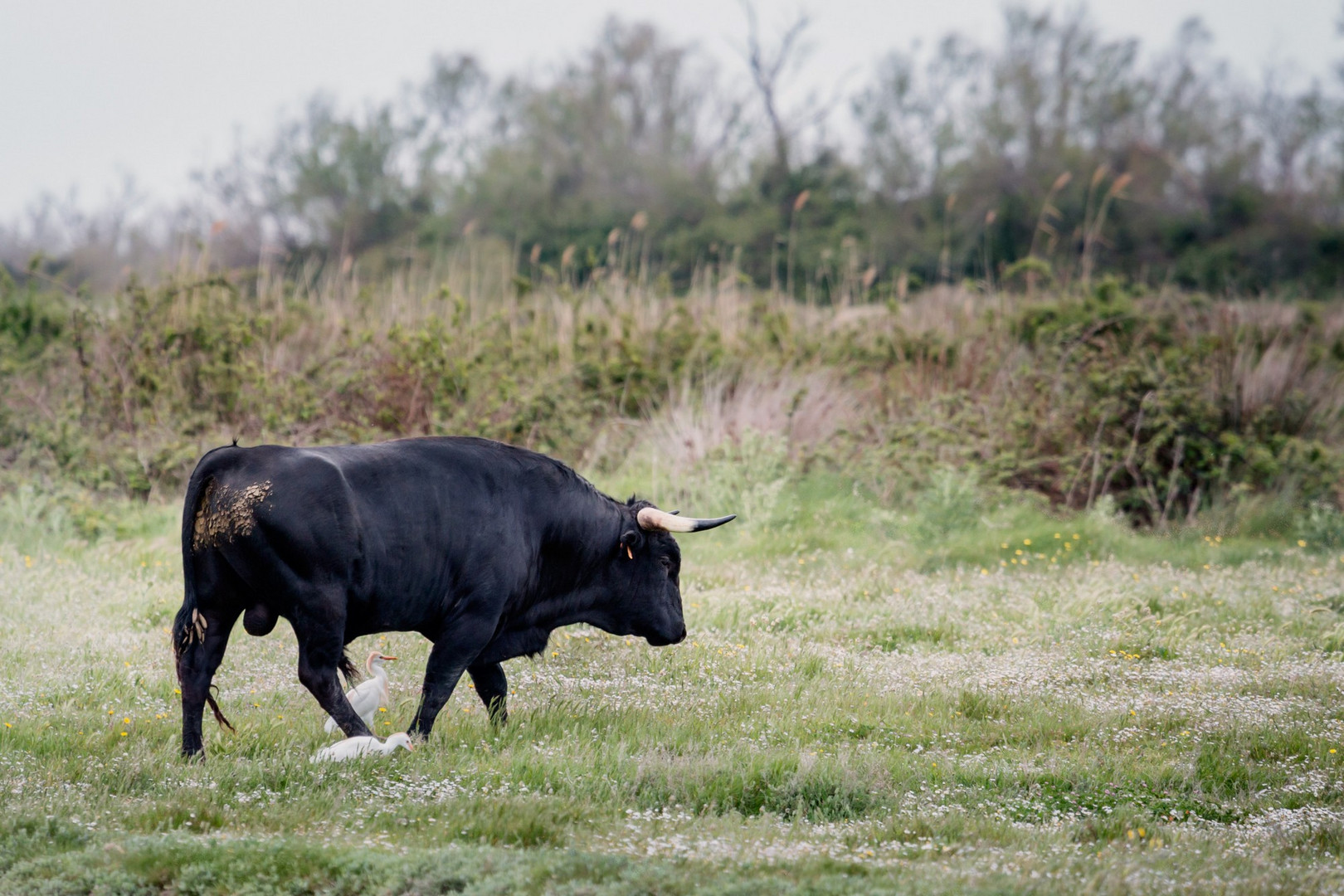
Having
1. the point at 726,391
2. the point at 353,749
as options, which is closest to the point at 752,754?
the point at 353,749

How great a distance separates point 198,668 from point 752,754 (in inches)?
93.2

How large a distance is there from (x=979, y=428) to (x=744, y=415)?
2.48 meters

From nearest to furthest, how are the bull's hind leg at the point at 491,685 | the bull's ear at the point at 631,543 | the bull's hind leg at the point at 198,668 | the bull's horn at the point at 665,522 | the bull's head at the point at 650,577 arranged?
the bull's hind leg at the point at 198,668
the bull's hind leg at the point at 491,685
the bull's horn at the point at 665,522
the bull's ear at the point at 631,543
the bull's head at the point at 650,577

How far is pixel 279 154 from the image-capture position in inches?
1451

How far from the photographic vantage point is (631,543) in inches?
239

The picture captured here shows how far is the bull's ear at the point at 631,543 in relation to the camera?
6.01 metres

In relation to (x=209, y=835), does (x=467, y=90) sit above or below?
above

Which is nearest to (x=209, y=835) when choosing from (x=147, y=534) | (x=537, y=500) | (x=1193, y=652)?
(x=537, y=500)

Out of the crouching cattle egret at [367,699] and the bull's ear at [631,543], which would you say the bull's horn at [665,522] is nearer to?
the bull's ear at [631,543]

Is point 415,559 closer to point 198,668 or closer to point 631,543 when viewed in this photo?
point 198,668

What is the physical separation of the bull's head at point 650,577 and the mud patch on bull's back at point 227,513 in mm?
1964

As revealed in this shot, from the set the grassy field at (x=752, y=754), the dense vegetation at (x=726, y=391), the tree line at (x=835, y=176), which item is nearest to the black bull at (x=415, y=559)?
the grassy field at (x=752, y=754)

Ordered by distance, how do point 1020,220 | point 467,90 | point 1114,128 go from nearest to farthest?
point 1020,220
point 1114,128
point 467,90

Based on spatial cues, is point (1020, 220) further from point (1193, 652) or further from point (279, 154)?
point (1193, 652)
